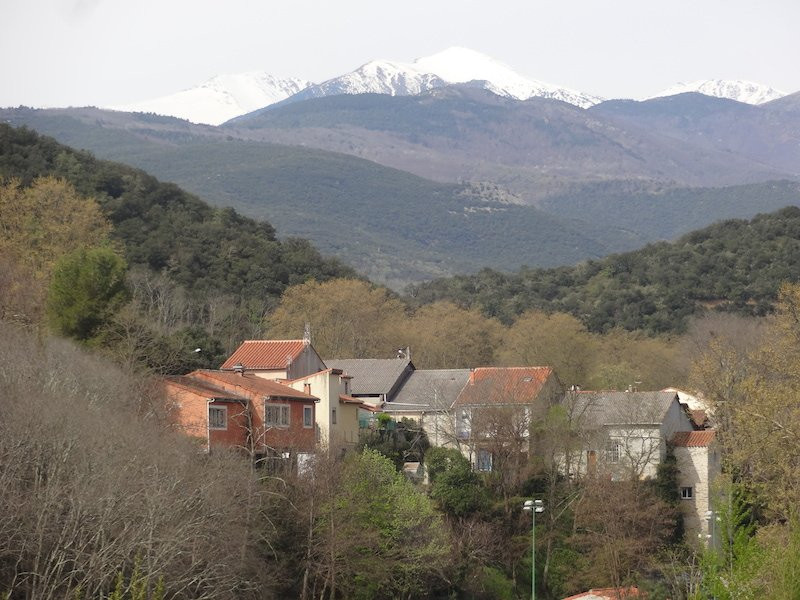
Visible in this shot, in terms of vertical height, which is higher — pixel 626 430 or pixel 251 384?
pixel 251 384

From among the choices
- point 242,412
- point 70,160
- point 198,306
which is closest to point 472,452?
point 242,412

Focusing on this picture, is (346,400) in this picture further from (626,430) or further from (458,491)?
(626,430)

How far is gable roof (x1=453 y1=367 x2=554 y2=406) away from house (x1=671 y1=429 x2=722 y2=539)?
221 inches

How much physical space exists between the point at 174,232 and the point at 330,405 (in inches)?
1261

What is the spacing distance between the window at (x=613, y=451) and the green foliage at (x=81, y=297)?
17.7m

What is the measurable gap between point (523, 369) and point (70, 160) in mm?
37613

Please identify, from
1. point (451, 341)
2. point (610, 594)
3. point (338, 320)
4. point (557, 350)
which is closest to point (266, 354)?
point (610, 594)

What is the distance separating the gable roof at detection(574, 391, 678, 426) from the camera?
53.8 m

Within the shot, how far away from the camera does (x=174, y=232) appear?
272 feet

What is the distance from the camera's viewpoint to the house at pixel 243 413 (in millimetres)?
45281

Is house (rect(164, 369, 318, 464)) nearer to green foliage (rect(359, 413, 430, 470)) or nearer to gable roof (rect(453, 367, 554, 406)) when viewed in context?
green foliage (rect(359, 413, 430, 470))

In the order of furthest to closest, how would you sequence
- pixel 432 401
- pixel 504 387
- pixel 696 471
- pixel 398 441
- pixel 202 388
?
pixel 432 401, pixel 504 387, pixel 398 441, pixel 696 471, pixel 202 388

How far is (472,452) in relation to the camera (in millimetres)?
53875

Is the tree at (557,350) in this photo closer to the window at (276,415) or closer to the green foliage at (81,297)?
the window at (276,415)
